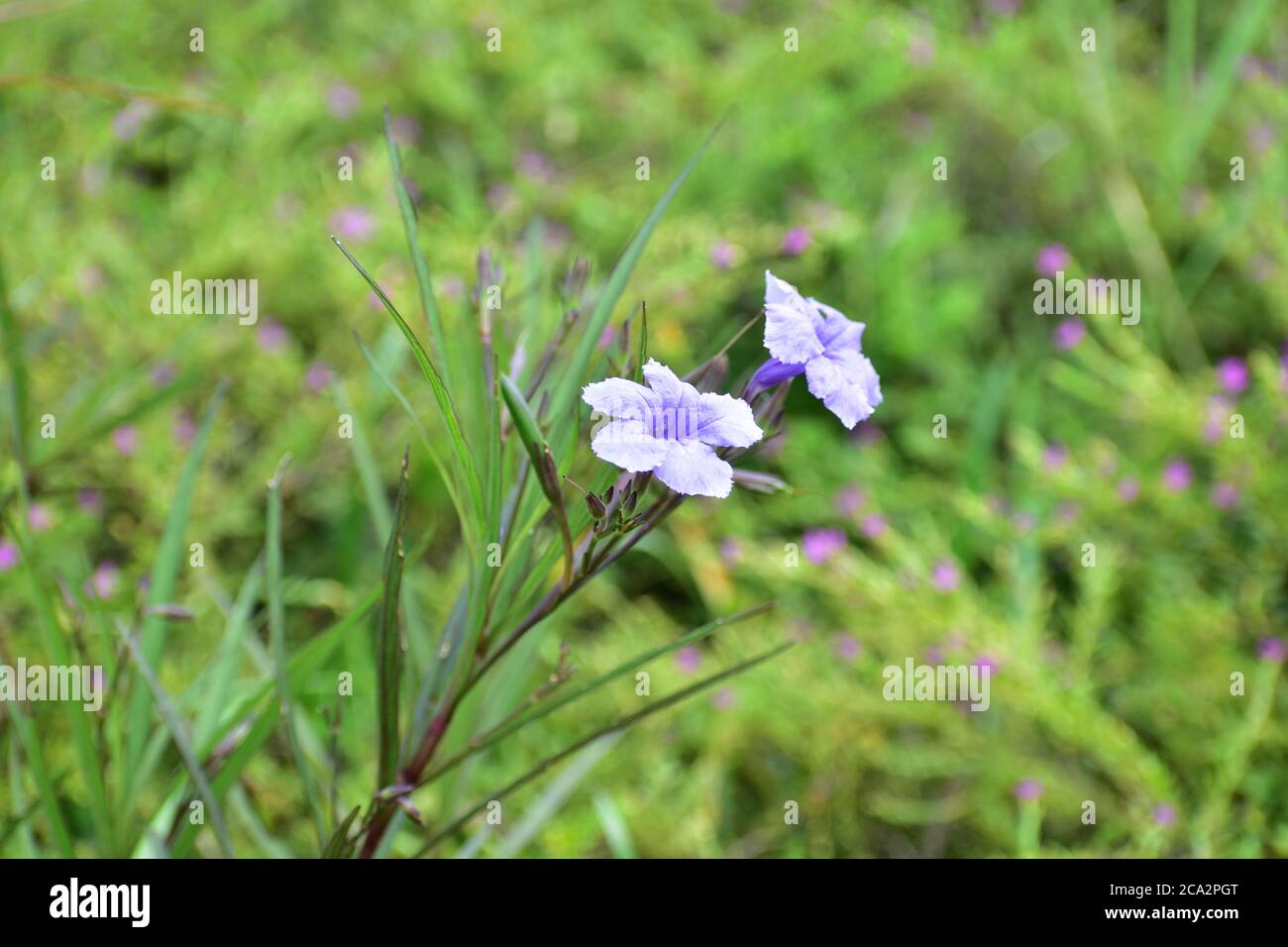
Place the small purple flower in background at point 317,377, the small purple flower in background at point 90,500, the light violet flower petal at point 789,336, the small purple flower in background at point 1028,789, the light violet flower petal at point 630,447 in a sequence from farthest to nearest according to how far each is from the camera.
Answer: the small purple flower in background at point 317,377 < the small purple flower in background at point 90,500 < the small purple flower in background at point 1028,789 < the light violet flower petal at point 789,336 < the light violet flower petal at point 630,447

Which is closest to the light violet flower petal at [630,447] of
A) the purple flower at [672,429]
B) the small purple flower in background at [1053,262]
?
the purple flower at [672,429]

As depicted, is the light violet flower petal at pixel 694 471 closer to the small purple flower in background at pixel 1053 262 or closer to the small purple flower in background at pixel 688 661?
the small purple flower in background at pixel 688 661

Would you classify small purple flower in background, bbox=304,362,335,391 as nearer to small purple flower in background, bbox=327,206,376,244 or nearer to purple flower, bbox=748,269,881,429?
small purple flower in background, bbox=327,206,376,244

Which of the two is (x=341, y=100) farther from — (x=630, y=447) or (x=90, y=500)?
(x=630, y=447)

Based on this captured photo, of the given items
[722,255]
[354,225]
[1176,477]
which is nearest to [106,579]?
[354,225]

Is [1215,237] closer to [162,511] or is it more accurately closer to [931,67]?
[931,67]
